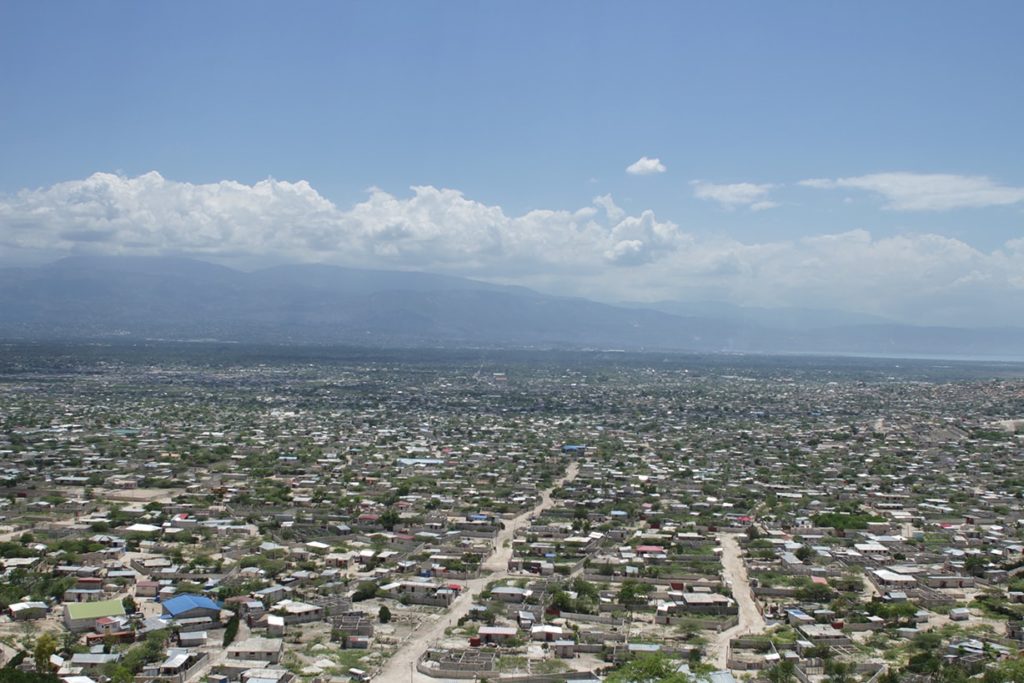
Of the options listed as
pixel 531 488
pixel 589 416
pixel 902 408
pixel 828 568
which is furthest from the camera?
pixel 902 408

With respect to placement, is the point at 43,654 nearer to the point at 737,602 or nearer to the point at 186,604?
the point at 186,604

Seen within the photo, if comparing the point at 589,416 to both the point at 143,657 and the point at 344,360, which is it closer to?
the point at 143,657

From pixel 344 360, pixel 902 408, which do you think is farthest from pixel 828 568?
pixel 344 360

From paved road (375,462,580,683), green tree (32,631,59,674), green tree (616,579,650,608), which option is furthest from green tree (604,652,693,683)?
green tree (32,631,59,674)

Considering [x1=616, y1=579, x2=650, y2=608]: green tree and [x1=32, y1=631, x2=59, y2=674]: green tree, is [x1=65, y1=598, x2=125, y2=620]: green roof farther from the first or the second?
[x1=616, y1=579, x2=650, y2=608]: green tree

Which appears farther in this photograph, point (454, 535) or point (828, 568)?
point (454, 535)
